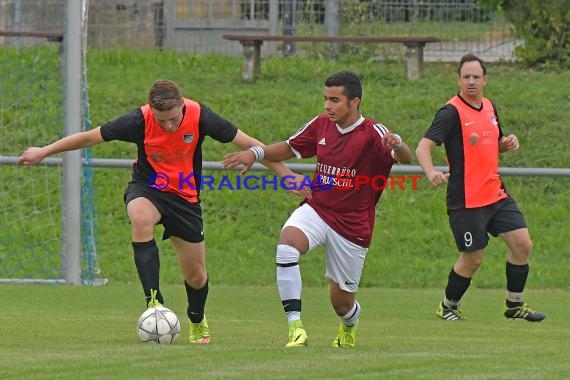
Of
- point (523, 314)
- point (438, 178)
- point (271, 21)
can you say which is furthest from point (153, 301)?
point (271, 21)

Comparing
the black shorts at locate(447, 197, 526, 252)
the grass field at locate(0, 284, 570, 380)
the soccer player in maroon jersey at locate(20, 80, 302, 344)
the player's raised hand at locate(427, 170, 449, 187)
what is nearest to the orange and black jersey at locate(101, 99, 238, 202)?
the soccer player in maroon jersey at locate(20, 80, 302, 344)

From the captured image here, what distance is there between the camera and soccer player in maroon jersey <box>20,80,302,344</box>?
9141 mm

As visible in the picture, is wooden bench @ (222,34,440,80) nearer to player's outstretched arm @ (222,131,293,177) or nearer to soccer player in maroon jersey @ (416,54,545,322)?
soccer player in maroon jersey @ (416,54,545,322)

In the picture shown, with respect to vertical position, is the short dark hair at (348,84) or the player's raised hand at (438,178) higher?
the short dark hair at (348,84)

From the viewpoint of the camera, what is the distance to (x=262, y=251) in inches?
628

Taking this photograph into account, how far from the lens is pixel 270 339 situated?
31.1 ft

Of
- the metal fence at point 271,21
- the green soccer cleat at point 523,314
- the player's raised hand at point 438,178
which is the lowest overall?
the green soccer cleat at point 523,314

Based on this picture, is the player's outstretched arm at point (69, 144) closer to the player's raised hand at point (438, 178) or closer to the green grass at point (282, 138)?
the player's raised hand at point (438, 178)

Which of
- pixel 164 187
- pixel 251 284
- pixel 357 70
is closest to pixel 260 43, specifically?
pixel 357 70

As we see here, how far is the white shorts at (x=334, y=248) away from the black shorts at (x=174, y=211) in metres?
0.68

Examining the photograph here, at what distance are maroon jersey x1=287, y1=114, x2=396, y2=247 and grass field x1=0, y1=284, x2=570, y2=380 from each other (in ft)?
2.71

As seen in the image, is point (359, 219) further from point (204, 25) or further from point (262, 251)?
point (204, 25)

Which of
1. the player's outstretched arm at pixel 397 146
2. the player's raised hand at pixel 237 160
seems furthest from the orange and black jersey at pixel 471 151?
the player's raised hand at pixel 237 160

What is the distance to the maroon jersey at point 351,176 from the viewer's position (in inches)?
361
